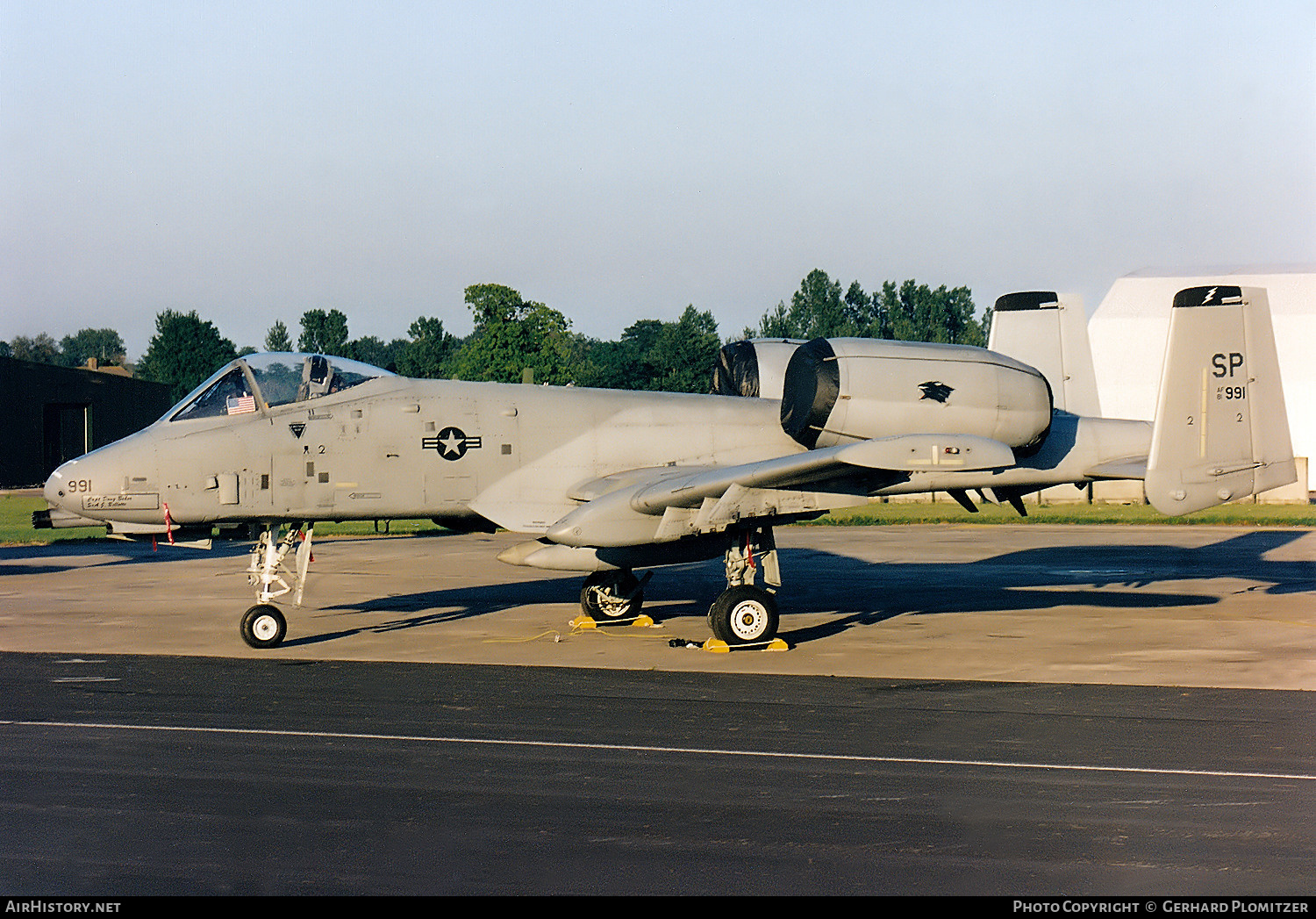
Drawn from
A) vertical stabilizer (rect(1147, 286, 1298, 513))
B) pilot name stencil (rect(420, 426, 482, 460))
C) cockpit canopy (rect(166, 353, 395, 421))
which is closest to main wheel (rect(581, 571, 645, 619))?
pilot name stencil (rect(420, 426, 482, 460))

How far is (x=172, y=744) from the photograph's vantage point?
9.63m

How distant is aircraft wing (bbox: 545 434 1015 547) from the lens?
1364 cm

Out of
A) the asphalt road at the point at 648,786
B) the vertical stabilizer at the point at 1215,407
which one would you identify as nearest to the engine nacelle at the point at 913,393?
the vertical stabilizer at the point at 1215,407

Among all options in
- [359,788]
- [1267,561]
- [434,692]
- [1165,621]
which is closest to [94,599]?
[434,692]

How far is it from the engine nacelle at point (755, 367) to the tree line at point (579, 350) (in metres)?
35.7

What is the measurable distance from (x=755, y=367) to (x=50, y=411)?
55.3 m

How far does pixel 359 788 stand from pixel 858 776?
3504 millimetres

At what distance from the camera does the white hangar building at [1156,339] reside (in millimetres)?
63500

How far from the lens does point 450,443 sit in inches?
627

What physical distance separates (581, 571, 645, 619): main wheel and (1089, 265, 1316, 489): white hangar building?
50.6m

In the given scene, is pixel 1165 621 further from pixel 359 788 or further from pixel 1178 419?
pixel 359 788

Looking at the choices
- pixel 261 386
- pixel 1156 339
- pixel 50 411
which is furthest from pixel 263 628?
pixel 1156 339

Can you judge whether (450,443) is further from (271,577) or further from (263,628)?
(263,628)
